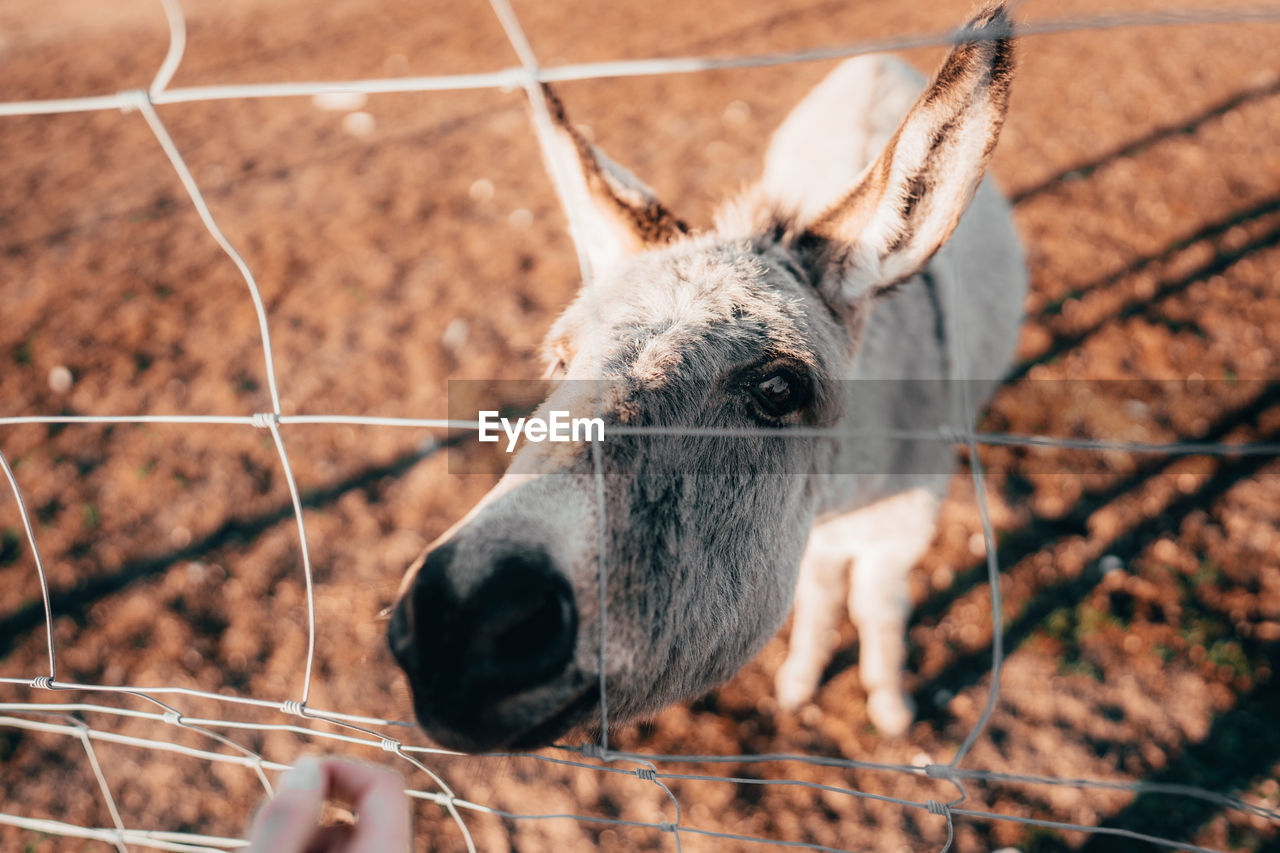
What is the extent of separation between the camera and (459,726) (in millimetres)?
1335

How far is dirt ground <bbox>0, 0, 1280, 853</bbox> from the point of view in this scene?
127 inches

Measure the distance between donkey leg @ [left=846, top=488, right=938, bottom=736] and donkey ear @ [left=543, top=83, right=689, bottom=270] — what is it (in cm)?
152

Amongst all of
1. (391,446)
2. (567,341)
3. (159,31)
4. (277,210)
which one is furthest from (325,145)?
(567,341)

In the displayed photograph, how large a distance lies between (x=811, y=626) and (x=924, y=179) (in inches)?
91.8

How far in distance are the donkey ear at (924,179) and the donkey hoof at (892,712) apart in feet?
7.24

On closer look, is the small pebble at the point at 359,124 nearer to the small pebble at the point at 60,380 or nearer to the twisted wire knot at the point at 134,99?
the small pebble at the point at 60,380

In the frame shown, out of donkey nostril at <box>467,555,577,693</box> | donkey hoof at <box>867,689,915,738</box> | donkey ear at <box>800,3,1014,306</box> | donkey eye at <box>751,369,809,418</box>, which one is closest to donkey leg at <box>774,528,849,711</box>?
donkey hoof at <box>867,689,915,738</box>

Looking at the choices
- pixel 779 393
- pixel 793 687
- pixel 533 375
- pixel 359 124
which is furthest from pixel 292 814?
pixel 359 124

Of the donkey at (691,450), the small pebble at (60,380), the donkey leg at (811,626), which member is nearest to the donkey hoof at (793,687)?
the donkey leg at (811,626)

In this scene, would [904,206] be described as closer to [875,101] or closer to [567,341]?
Result: [567,341]

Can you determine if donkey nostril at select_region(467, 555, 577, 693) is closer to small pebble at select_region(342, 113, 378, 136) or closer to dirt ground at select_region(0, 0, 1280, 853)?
dirt ground at select_region(0, 0, 1280, 853)

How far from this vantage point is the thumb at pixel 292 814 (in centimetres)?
110

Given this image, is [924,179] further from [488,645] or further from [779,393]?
[488,645]

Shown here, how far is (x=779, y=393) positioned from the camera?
6.30ft
